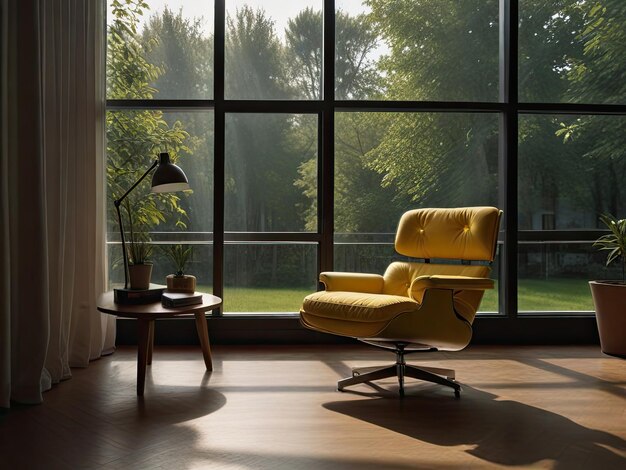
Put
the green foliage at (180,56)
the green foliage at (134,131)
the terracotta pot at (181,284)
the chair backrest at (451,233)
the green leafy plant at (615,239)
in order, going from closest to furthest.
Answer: the chair backrest at (451,233), the terracotta pot at (181,284), the green leafy plant at (615,239), the green foliage at (134,131), the green foliage at (180,56)

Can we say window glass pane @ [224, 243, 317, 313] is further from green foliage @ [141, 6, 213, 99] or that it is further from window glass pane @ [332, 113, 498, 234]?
green foliage @ [141, 6, 213, 99]

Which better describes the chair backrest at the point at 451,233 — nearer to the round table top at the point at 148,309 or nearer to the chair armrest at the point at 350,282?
the chair armrest at the point at 350,282

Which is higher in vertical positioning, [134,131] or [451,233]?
[134,131]

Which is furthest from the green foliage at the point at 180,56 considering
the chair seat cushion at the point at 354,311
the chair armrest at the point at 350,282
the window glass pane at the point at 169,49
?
the chair seat cushion at the point at 354,311

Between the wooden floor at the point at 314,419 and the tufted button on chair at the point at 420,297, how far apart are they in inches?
10.0

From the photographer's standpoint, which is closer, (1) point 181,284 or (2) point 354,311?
(2) point 354,311

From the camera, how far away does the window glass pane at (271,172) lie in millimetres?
4551

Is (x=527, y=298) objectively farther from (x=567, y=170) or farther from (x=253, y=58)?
(x=253, y=58)

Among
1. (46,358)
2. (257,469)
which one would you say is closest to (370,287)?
(257,469)

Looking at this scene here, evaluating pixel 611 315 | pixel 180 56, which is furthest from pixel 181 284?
pixel 611 315

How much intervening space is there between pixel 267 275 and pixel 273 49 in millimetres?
1778

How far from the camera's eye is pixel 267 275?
455cm

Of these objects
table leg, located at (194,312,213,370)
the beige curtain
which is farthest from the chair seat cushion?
the beige curtain

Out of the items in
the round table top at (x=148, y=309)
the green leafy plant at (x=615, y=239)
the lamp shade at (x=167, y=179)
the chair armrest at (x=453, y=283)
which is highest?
the lamp shade at (x=167, y=179)
